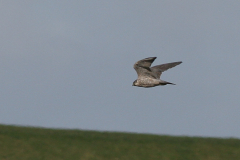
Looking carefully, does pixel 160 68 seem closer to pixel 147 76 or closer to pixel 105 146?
pixel 147 76

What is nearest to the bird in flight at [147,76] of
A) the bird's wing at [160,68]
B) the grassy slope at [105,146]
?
the bird's wing at [160,68]

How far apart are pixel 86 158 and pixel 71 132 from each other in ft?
8.52

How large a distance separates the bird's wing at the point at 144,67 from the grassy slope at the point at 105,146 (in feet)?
15.9

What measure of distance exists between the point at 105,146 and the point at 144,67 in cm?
689

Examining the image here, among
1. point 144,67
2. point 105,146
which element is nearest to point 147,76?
point 144,67

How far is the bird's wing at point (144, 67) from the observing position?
18.7 meters

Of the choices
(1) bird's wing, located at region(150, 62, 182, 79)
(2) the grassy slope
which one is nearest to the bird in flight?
(1) bird's wing, located at region(150, 62, 182, 79)

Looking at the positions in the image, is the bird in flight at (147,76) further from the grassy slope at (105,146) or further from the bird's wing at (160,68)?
the grassy slope at (105,146)

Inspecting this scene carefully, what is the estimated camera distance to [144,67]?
19.5 m

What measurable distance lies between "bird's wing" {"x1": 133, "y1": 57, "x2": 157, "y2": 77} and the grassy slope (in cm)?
484

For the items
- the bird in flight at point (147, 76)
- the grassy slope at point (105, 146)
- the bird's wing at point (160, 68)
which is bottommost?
the grassy slope at point (105, 146)

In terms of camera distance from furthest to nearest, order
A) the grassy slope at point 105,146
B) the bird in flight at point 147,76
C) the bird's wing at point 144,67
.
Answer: the bird in flight at point 147,76
the bird's wing at point 144,67
the grassy slope at point 105,146

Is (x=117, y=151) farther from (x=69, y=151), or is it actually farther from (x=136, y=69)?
(x=136, y=69)

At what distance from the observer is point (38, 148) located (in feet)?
42.5
